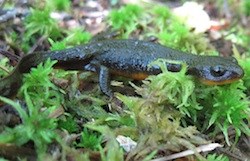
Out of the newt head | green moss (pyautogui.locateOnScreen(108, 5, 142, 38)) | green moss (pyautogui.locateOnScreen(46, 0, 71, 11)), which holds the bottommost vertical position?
green moss (pyautogui.locateOnScreen(108, 5, 142, 38))

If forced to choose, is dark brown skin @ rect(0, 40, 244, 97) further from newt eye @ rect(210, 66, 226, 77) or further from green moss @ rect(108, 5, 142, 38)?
green moss @ rect(108, 5, 142, 38)

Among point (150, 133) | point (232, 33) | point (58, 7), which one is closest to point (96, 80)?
point (150, 133)

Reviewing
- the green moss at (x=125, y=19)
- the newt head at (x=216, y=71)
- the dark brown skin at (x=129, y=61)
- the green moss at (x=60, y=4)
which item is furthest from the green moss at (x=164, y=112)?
the green moss at (x=60, y=4)

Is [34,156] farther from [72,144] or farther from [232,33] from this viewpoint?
[232,33]

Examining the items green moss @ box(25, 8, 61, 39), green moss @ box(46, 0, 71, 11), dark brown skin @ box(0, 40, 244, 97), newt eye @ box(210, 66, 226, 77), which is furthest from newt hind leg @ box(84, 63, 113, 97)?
green moss @ box(46, 0, 71, 11)

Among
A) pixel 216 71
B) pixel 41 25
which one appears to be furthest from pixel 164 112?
pixel 41 25

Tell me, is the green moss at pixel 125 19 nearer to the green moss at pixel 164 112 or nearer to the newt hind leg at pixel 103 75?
the newt hind leg at pixel 103 75

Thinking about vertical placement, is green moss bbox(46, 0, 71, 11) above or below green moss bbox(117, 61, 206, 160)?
below
